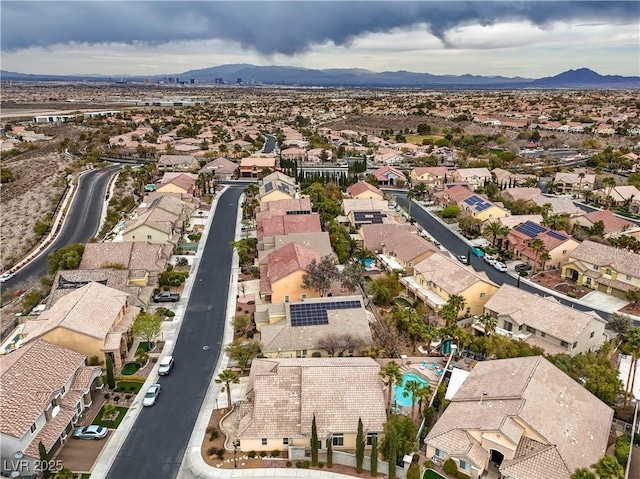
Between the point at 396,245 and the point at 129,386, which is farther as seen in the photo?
the point at 396,245

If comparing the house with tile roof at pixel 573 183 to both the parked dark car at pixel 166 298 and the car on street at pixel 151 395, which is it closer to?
the parked dark car at pixel 166 298

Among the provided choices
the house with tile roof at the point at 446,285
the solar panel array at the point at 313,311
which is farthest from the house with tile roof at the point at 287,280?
the house with tile roof at the point at 446,285

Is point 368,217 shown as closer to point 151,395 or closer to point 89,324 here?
point 89,324

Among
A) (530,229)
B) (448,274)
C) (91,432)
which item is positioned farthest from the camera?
(530,229)

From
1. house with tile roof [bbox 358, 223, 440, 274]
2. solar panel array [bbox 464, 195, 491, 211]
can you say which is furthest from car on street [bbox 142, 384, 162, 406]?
solar panel array [bbox 464, 195, 491, 211]

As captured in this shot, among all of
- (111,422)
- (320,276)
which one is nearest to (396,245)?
(320,276)
